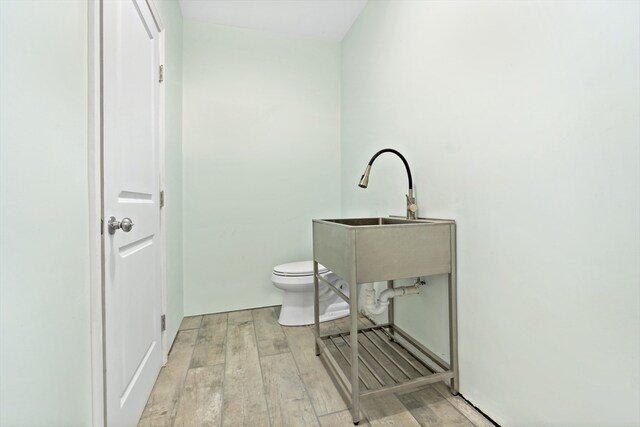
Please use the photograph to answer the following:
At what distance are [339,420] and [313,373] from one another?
0.35m

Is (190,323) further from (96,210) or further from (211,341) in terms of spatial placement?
(96,210)

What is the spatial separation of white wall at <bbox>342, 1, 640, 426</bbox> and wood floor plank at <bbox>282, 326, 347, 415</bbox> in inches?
23.1

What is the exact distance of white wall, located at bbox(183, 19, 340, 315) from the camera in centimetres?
229

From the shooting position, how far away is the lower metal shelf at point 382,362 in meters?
1.29

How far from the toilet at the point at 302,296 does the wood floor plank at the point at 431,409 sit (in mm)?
891

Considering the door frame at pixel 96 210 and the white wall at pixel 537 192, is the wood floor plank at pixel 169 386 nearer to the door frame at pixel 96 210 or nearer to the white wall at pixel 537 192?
the door frame at pixel 96 210

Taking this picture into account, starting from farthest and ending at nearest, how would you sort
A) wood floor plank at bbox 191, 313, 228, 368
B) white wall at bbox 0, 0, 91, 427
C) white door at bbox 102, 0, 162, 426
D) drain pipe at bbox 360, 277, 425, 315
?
wood floor plank at bbox 191, 313, 228, 368, drain pipe at bbox 360, 277, 425, 315, white door at bbox 102, 0, 162, 426, white wall at bbox 0, 0, 91, 427

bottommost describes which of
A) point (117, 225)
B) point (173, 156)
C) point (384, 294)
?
point (384, 294)

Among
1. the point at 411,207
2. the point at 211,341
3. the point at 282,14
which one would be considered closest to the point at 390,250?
the point at 411,207

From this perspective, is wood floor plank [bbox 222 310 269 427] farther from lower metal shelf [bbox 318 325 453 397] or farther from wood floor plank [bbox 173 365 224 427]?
lower metal shelf [bbox 318 325 453 397]

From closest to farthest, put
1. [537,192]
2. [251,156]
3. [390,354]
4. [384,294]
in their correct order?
1. [537,192]
2. [384,294]
3. [390,354]
4. [251,156]

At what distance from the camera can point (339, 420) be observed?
1187 mm

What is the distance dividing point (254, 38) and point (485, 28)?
190cm

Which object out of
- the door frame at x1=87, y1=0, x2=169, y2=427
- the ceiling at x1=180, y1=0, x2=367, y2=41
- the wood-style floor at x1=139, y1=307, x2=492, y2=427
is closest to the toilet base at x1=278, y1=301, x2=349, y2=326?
the wood-style floor at x1=139, y1=307, x2=492, y2=427
